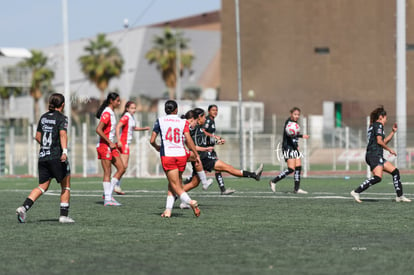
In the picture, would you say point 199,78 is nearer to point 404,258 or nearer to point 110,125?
point 110,125

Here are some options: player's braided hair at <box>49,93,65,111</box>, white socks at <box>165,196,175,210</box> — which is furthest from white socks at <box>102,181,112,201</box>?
player's braided hair at <box>49,93,65,111</box>

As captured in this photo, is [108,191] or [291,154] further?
[291,154]

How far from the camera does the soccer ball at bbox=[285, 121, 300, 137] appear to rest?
20.2 metres

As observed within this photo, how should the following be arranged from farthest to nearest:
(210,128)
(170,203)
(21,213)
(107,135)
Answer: (210,128)
(107,135)
(170,203)
(21,213)

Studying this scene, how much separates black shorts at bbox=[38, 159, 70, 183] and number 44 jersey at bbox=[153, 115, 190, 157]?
1566 mm

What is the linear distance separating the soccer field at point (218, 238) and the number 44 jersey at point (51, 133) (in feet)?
3.19

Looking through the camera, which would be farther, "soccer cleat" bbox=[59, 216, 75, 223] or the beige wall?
the beige wall

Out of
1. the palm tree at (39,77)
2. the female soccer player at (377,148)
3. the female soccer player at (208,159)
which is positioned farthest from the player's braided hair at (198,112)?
the palm tree at (39,77)

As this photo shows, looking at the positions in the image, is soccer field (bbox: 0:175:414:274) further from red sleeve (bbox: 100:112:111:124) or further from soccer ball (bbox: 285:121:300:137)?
soccer ball (bbox: 285:121:300:137)

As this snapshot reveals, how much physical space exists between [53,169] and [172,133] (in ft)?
6.18

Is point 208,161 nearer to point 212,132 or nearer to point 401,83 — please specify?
point 212,132

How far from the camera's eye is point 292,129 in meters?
20.2

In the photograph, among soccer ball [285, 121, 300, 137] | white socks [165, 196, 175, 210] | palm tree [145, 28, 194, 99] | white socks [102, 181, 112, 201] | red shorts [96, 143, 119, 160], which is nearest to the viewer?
white socks [165, 196, 175, 210]

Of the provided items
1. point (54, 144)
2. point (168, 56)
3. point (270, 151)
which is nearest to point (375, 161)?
point (54, 144)
